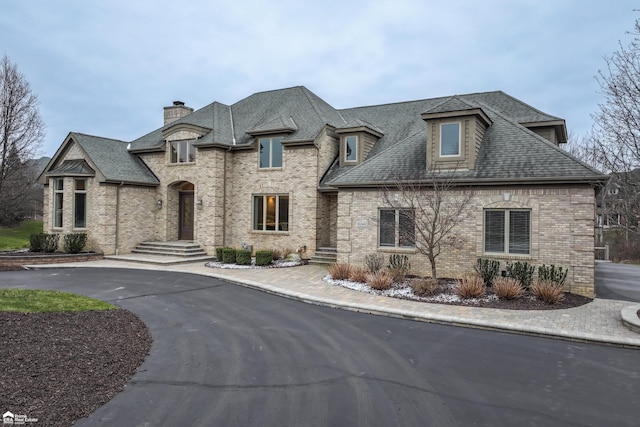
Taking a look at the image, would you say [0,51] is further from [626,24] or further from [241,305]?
[626,24]

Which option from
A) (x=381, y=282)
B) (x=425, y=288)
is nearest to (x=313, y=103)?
(x=381, y=282)

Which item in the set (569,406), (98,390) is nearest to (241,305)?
(98,390)

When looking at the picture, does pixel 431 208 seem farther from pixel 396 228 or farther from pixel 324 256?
pixel 324 256

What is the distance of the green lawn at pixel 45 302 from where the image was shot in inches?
339

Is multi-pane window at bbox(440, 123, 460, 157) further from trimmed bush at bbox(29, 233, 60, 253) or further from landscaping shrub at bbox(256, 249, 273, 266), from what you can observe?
trimmed bush at bbox(29, 233, 60, 253)

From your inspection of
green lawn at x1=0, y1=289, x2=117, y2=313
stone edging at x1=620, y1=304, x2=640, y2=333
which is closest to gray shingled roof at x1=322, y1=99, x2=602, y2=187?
stone edging at x1=620, y1=304, x2=640, y2=333

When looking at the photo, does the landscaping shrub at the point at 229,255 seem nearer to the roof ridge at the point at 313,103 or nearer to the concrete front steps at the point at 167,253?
the concrete front steps at the point at 167,253

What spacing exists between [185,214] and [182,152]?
11.4 feet

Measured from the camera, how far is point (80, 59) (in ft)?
109

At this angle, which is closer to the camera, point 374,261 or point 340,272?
point 340,272

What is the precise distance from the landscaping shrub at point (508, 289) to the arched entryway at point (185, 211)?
53.9ft

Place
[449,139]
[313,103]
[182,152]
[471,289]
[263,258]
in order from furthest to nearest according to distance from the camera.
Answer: [313,103]
[182,152]
[263,258]
[449,139]
[471,289]

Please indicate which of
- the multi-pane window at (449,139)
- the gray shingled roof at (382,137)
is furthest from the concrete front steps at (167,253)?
the multi-pane window at (449,139)

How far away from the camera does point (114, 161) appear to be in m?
20.9
